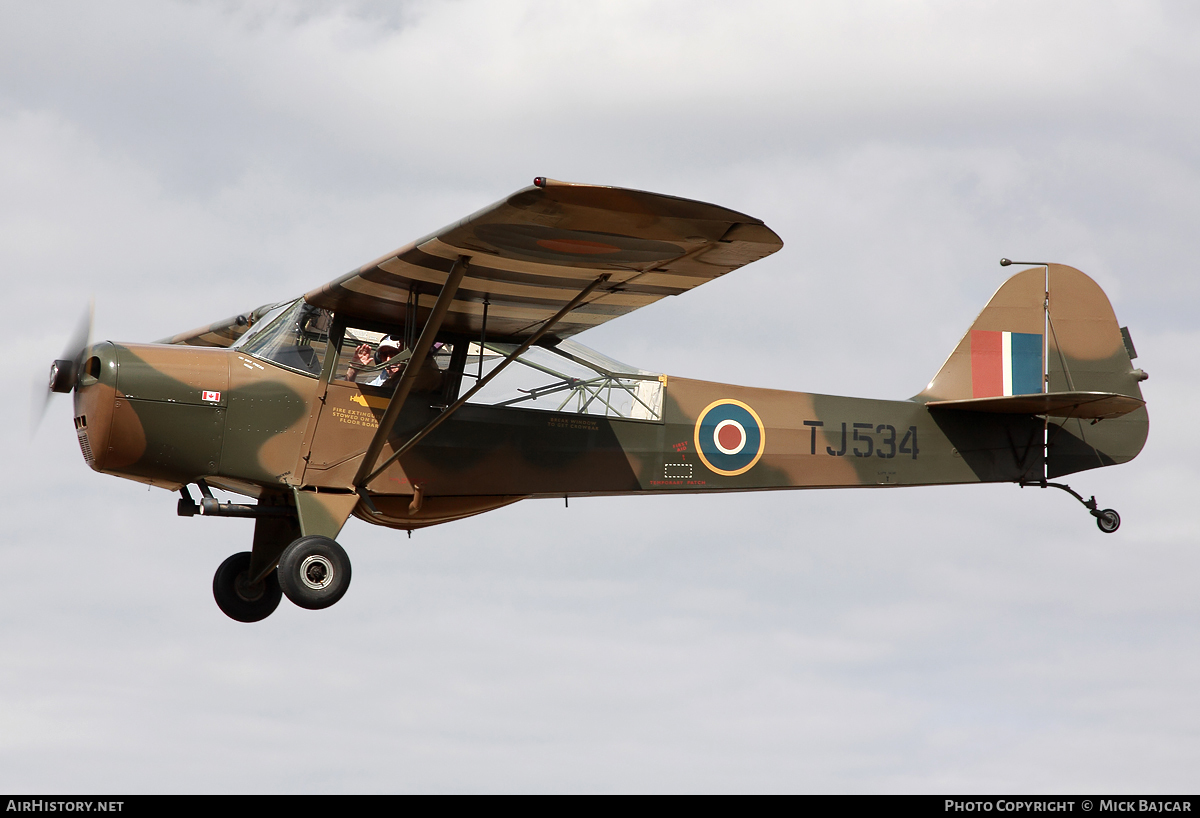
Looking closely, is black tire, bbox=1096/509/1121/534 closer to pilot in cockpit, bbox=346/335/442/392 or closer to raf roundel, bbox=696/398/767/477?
raf roundel, bbox=696/398/767/477

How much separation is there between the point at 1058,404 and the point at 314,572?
21.5 feet

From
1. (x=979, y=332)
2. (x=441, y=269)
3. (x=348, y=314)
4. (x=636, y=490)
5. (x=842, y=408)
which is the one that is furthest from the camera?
(x=979, y=332)

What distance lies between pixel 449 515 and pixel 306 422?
1434 millimetres

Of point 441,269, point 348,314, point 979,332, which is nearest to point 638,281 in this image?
point 441,269

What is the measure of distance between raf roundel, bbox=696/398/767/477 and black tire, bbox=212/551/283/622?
3.81 m

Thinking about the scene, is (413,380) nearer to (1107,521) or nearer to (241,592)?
(241,592)

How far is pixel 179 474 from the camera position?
1093cm

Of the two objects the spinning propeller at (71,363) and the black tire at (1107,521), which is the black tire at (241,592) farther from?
the black tire at (1107,521)

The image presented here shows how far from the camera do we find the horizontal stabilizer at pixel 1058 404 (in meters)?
12.5

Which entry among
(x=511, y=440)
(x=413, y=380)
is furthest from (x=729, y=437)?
(x=413, y=380)

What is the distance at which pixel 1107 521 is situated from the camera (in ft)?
44.5

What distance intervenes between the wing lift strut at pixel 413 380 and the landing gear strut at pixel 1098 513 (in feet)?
16.6

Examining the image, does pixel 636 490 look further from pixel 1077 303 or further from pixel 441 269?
pixel 1077 303

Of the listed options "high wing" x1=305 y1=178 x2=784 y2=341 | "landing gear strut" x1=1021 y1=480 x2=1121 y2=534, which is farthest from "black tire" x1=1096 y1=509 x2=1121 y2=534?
"high wing" x1=305 y1=178 x2=784 y2=341
